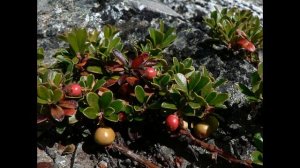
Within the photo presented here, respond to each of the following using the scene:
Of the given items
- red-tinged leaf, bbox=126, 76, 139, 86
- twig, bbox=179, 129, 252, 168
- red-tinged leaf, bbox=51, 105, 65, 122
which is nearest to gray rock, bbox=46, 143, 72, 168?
red-tinged leaf, bbox=51, 105, 65, 122

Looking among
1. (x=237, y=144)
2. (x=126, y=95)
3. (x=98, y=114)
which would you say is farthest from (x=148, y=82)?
(x=237, y=144)

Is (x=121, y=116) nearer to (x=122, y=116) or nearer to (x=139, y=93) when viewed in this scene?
(x=122, y=116)

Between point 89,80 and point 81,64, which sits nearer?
point 89,80

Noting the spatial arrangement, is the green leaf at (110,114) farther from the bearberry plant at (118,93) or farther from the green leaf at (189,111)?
the green leaf at (189,111)

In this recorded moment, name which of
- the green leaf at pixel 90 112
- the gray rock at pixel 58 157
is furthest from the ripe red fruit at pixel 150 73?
the gray rock at pixel 58 157

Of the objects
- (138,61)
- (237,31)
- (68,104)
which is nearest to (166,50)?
(237,31)
